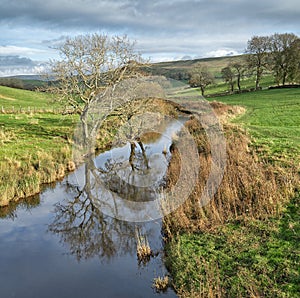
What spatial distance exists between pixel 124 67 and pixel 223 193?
13162mm

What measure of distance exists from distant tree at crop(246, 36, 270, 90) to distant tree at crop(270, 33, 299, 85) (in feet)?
3.68

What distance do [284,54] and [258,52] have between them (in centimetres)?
534

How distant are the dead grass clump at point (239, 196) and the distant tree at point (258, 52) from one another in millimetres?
49053

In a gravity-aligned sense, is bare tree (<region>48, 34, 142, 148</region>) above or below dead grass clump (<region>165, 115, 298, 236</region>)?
above

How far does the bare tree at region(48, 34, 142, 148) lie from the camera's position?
20797 millimetres

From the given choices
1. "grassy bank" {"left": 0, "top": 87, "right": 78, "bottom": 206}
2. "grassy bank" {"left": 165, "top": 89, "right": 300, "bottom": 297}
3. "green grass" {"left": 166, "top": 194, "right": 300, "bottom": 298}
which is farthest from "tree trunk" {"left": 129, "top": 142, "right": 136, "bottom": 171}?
"green grass" {"left": 166, "top": 194, "right": 300, "bottom": 298}

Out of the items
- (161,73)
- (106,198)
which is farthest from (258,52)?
(106,198)

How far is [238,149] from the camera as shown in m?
17.0

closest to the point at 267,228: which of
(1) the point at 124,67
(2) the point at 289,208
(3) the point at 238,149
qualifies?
(2) the point at 289,208

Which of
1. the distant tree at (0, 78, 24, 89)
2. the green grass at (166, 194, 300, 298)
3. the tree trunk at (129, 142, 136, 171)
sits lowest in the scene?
the tree trunk at (129, 142, 136, 171)

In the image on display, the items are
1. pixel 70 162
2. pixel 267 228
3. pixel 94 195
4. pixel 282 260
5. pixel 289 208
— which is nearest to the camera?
pixel 282 260

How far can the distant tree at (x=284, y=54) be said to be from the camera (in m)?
53.0

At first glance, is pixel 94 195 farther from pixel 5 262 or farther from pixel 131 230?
pixel 5 262

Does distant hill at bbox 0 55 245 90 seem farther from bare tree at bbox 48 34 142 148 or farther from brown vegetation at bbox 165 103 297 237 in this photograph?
brown vegetation at bbox 165 103 297 237
